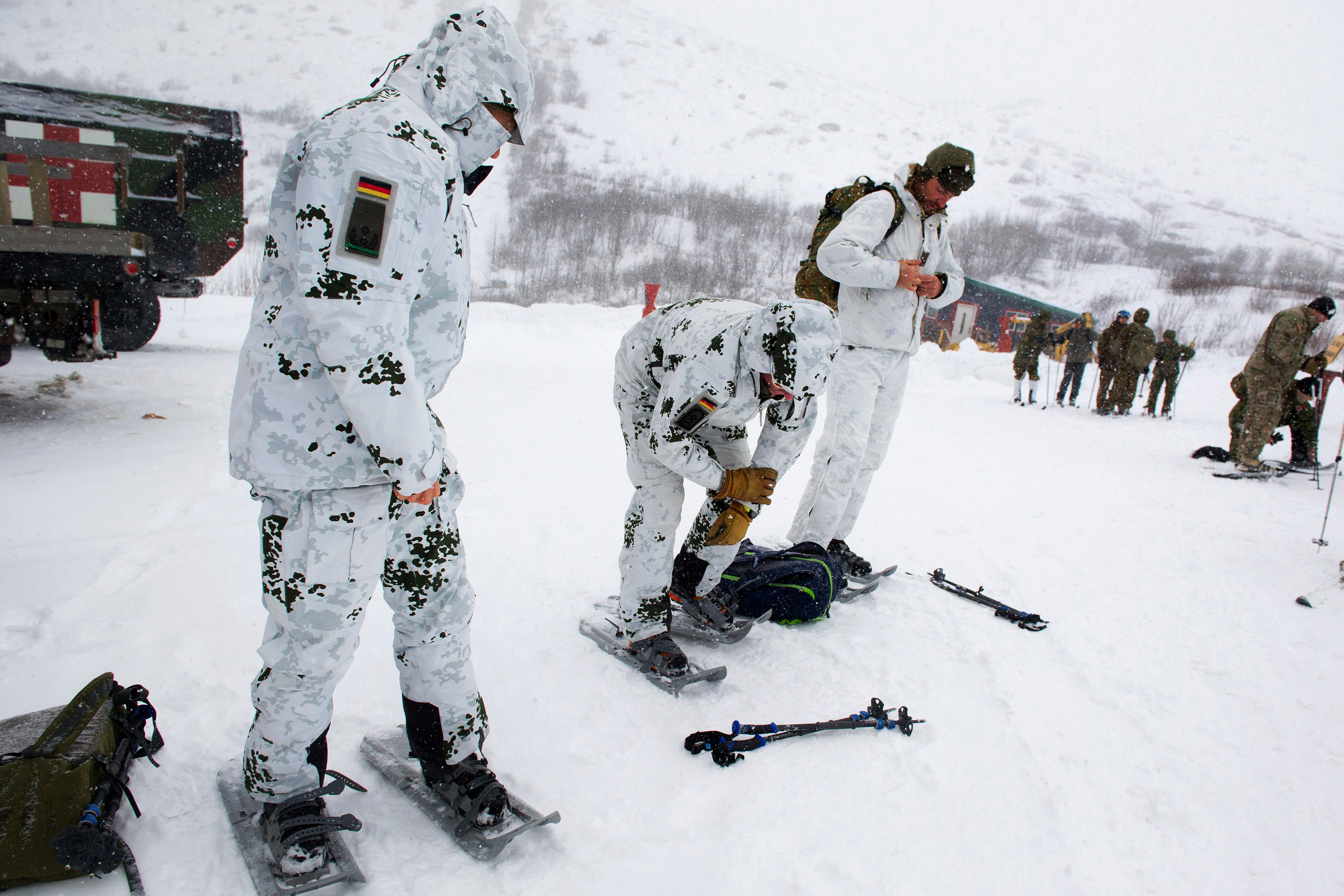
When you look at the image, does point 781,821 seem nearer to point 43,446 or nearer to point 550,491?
point 550,491

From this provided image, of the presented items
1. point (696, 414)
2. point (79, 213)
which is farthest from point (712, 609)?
point (79, 213)

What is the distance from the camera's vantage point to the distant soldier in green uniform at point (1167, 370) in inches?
467

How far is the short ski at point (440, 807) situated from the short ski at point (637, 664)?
0.78 meters

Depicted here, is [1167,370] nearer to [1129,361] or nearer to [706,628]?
[1129,361]

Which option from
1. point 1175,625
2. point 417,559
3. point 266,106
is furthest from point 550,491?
point 266,106

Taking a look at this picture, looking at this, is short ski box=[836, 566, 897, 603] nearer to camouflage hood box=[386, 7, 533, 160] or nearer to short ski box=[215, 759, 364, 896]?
short ski box=[215, 759, 364, 896]

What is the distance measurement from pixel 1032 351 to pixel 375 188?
44.4ft

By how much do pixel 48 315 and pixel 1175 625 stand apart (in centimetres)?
807

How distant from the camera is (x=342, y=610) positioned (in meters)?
1.62

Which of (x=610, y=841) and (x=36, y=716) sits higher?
(x=36, y=716)

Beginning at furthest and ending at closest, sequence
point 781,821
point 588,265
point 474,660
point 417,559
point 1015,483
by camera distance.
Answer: point 588,265
point 1015,483
point 474,660
point 781,821
point 417,559

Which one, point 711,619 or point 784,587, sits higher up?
point 784,587

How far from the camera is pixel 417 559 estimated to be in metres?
1.81

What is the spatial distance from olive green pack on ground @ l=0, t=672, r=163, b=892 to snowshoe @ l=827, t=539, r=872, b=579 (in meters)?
3.14
